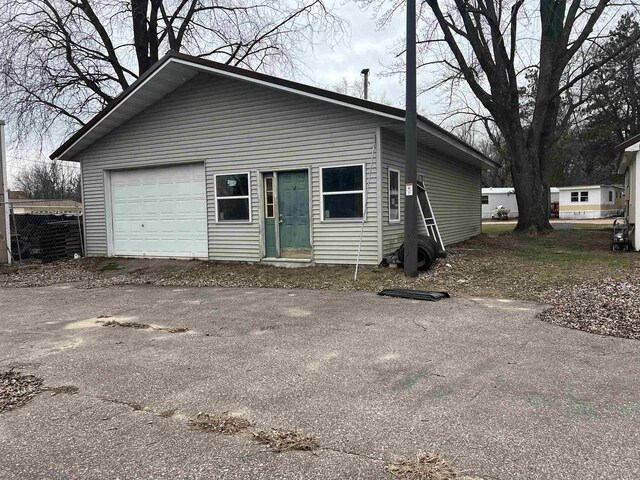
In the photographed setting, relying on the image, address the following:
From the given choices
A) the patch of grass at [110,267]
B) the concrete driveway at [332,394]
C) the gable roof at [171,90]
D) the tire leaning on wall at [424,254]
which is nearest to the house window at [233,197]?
the gable roof at [171,90]

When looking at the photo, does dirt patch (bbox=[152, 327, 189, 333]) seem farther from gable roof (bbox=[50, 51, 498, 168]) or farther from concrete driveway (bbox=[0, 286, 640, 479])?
gable roof (bbox=[50, 51, 498, 168])

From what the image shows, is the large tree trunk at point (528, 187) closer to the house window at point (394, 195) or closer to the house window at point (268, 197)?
the house window at point (394, 195)

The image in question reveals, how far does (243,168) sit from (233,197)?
0.76 meters

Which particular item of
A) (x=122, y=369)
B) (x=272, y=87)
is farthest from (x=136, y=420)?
(x=272, y=87)

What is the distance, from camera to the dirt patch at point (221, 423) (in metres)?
3.09

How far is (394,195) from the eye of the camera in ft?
34.8

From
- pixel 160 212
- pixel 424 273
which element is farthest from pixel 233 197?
pixel 424 273

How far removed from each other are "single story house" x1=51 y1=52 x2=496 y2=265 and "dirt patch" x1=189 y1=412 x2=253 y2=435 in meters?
6.86

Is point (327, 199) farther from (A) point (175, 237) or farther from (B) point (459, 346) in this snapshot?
(B) point (459, 346)

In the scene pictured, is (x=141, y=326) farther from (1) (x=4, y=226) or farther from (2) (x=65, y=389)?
(1) (x=4, y=226)

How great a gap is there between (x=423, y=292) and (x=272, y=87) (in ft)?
18.1

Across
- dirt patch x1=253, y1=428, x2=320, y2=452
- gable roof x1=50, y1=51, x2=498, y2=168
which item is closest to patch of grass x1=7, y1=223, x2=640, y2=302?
gable roof x1=50, y1=51, x2=498, y2=168

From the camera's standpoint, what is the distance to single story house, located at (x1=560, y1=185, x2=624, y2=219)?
115 ft

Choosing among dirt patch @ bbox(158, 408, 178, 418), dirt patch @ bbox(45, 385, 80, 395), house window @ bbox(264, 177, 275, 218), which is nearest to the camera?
dirt patch @ bbox(158, 408, 178, 418)
